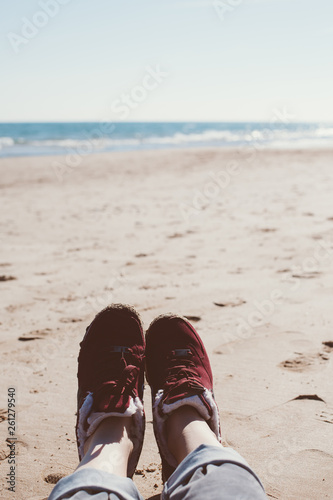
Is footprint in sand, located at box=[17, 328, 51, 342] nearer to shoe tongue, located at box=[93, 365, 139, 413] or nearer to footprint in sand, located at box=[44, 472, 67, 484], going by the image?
shoe tongue, located at box=[93, 365, 139, 413]

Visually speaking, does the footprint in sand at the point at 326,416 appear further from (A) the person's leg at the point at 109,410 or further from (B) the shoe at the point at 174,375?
(A) the person's leg at the point at 109,410

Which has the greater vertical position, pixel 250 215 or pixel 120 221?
pixel 120 221

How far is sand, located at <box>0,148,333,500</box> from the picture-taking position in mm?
1556

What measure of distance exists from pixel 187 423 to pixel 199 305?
1.15m

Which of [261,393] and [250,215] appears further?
[250,215]

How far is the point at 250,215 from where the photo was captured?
4.75m

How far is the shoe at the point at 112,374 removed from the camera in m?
1.52

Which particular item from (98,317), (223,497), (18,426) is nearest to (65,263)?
(98,317)

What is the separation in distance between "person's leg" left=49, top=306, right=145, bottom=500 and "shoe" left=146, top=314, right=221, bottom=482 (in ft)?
0.19

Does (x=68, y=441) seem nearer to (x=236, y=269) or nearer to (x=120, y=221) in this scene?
(x=236, y=269)

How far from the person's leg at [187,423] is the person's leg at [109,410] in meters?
0.08

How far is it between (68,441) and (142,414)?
0.30m

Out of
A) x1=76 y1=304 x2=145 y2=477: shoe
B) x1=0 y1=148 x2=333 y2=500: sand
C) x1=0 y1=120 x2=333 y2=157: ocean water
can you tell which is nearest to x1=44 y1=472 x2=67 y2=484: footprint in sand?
x1=0 y1=148 x2=333 y2=500: sand

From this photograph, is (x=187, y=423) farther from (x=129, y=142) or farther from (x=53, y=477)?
(x=129, y=142)
